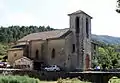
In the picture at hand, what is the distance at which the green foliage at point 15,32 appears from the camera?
404ft

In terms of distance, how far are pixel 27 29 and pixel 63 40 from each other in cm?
8110

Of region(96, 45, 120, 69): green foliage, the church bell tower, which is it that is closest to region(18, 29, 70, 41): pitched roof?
the church bell tower

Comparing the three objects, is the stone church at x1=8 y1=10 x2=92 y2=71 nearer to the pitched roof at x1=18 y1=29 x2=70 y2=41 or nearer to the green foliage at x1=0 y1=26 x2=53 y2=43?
the pitched roof at x1=18 y1=29 x2=70 y2=41

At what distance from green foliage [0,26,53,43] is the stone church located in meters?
56.1

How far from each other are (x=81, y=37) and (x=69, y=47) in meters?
3.25

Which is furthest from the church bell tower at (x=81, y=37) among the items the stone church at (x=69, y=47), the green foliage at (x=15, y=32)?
the green foliage at (x=15, y=32)

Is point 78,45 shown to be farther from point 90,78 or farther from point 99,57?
point 90,78

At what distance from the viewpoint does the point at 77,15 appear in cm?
6012

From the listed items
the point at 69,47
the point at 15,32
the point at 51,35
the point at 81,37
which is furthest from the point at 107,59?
the point at 15,32

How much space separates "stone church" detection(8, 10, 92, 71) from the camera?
58500 millimetres

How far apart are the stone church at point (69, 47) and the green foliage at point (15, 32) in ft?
184

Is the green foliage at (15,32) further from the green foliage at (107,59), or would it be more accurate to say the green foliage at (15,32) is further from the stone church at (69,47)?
the stone church at (69,47)

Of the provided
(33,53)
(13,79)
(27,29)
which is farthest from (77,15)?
(27,29)

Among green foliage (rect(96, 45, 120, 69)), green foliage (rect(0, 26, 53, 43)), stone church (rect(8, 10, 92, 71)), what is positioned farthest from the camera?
green foliage (rect(0, 26, 53, 43))
